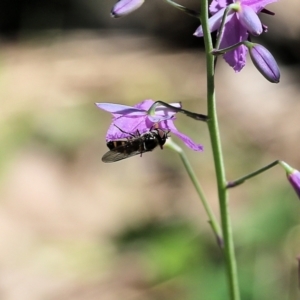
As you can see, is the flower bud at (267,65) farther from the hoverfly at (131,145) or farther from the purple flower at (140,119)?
the hoverfly at (131,145)

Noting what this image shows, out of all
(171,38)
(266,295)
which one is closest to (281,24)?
(171,38)

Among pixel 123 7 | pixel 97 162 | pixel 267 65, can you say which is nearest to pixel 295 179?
pixel 267 65

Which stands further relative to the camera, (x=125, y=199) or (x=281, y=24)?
(x=281, y=24)

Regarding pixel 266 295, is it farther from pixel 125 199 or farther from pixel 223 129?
pixel 223 129

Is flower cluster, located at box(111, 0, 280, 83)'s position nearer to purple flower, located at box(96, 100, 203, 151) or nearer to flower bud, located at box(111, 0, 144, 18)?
flower bud, located at box(111, 0, 144, 18)

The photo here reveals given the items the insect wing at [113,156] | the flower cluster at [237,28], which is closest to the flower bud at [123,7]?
the flower cluster at [237,28]

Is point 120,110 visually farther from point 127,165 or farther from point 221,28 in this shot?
point 127,165

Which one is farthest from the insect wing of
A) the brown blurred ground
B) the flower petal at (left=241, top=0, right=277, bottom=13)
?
the brown blurred ground
